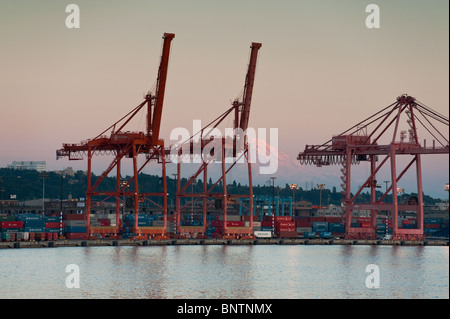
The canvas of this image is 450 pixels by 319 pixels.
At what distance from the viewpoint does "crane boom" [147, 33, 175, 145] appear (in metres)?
94.5

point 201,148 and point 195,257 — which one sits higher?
point 201,148

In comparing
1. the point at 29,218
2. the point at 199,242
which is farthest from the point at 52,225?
the point at 199,242

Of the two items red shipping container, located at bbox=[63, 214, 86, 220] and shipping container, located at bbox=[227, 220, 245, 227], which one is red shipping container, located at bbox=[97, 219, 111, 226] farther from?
shipping container, located at bbox=[227, 220, 245, 227]

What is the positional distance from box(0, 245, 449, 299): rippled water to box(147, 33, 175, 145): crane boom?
13782 millimetres

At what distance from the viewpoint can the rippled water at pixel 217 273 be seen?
54844mm

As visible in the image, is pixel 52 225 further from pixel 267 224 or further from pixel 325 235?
pixel 325 235

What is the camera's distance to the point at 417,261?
79750mm

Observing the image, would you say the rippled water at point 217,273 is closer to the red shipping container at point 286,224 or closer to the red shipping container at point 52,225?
the red shipping container at point 52,225

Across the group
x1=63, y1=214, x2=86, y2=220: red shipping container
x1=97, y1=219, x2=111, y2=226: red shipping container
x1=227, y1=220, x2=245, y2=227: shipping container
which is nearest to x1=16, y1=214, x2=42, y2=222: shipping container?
x1=63, y1=214, x2=86, y2=220: red shipping container
